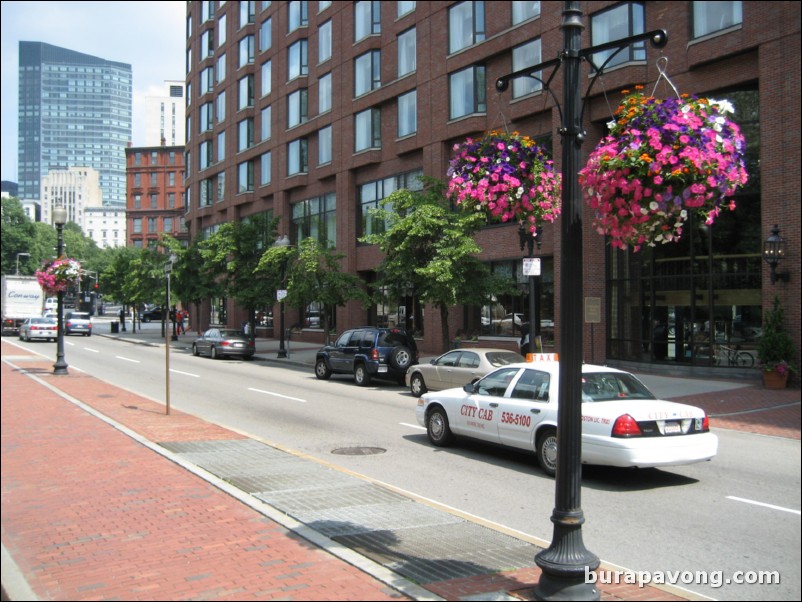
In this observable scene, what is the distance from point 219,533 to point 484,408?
5022mm

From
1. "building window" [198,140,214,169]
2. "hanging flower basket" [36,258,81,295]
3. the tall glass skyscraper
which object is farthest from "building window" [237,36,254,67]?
the tall glass skyscraper

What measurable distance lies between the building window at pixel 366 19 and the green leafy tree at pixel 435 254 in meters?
16.5

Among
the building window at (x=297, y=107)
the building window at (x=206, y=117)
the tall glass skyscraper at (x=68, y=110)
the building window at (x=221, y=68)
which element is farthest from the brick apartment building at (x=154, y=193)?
the tall glass skyscraper at (x=68, y=110)

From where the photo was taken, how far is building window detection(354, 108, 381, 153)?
34.4 metres

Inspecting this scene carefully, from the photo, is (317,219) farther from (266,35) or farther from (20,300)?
(20,300)

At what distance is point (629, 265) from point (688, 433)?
50.9 ft

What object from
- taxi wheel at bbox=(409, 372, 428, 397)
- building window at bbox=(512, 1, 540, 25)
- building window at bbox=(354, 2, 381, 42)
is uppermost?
building window at bbox=(354, 2, 381, 42)

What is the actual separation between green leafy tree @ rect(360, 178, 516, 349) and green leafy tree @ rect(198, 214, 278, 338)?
15.0 m

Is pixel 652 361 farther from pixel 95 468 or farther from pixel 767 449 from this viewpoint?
pixel 95 468

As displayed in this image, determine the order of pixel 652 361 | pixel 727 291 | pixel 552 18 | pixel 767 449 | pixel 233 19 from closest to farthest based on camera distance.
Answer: pixel 767 449, pixel 727 291, pixel 652 361, pixel 552 18, pixel 233 19

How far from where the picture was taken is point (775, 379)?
17.1 meters

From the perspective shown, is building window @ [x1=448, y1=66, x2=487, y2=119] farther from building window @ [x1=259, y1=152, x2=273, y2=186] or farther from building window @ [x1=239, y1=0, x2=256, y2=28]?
building window @ [x1=239, y1=0, x2=256, y2=28]

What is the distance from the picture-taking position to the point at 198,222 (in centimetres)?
5731

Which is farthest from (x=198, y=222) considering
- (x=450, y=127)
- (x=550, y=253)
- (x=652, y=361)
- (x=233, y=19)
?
(x=652, y=361)
